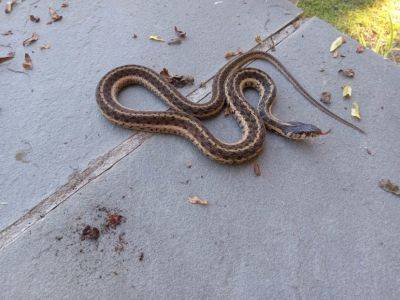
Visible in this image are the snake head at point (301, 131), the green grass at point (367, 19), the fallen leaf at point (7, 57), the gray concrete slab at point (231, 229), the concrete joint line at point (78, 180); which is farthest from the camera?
the green grass at point (367, 19)

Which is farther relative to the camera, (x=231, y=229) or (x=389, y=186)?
(x=389, y=186)

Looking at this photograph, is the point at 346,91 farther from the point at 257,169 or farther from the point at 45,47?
the point at 45,47

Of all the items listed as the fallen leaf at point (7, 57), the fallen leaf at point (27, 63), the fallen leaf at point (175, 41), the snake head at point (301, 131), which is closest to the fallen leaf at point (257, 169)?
the snake head at point (301, 131)

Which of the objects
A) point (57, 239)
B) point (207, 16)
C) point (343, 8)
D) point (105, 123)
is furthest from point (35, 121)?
point (343, 8)

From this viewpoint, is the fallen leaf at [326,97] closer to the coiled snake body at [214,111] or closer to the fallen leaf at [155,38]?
the coiled snake body at [214,111]

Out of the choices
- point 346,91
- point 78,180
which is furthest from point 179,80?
point 346,91

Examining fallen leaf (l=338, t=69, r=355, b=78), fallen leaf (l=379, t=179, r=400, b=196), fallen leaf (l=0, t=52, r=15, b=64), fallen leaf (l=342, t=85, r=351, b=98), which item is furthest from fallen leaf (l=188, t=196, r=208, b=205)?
fallen leaf (l=0, t=52, r=15, b=64)

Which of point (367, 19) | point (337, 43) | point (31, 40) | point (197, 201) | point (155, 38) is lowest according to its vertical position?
point (197, 201)
